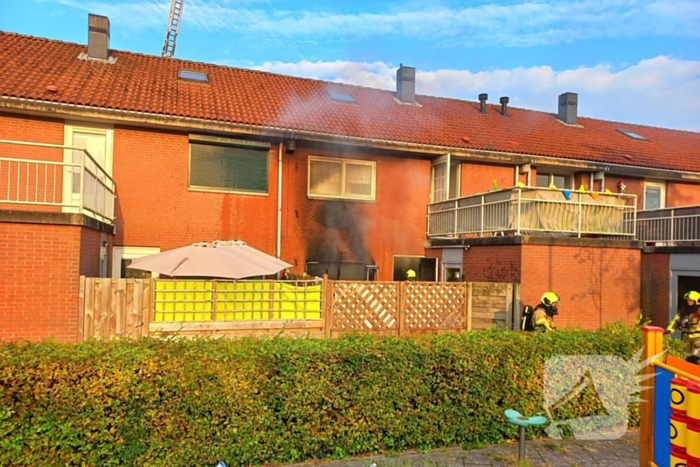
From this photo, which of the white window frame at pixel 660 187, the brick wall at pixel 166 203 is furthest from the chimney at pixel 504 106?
the brick wall at pixel 166 203

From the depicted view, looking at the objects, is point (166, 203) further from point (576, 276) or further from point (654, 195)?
point (654, 195)

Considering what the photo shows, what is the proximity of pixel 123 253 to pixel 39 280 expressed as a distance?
3.76 m

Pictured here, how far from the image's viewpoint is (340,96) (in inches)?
640

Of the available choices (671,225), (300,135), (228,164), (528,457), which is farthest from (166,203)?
(671,225)

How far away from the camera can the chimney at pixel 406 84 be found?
17.3 metres

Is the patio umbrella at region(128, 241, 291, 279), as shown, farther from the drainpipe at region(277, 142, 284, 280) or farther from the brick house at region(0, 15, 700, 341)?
the drainpipe at region(277, 142, 284, 280)

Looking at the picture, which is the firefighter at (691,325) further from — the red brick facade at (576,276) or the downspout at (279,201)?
the downspout at (279,201)

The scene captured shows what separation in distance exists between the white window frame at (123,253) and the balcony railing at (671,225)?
13.3 meters

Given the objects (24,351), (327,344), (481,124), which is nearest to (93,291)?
(24,351)

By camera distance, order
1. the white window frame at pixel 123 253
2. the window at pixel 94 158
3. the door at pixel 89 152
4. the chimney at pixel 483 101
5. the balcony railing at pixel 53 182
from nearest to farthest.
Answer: the balcony railing at pixel 53 182 → the window at pixel 94 158 → the door at pixel 89 152 → the white window frame at pixel 123 253 → the chimney at pixel 483 101

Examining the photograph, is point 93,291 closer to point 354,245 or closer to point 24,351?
point 24,351

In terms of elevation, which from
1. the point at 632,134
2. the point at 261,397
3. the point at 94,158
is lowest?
the point at 261,397

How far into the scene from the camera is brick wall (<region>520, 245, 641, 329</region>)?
10.2m

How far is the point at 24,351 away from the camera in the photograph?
4195 mm
